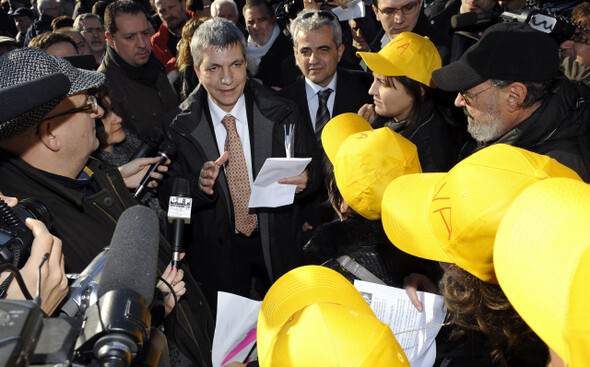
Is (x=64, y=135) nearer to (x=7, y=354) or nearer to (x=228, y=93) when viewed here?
(x=228, y=93)

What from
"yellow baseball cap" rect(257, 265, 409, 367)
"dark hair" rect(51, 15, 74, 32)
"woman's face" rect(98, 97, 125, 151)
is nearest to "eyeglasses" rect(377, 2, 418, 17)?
"woman's face" rect(98, 97, 125, 151)

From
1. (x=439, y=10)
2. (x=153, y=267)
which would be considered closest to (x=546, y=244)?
(x=153, y=267)

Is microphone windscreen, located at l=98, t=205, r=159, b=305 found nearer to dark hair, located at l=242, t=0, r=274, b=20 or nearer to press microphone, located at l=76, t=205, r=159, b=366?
press microphone, located at l=76, t=205, r=159, b=366

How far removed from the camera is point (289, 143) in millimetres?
3066

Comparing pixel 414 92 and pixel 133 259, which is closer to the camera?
pixel 133 259

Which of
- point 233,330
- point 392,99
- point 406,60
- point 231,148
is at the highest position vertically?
point 406,60

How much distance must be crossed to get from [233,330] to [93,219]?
85 cm

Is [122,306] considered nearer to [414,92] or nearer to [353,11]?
[414,92]

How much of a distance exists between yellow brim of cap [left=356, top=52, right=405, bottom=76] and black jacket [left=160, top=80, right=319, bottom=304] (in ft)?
2.01

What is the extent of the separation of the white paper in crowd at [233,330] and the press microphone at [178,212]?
0.42 metres

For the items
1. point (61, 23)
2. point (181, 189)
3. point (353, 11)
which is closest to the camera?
point (181, 189)

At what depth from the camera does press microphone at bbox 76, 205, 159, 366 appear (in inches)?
33.6

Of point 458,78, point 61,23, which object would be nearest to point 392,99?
point 458,78

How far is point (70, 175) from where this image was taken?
7.05ft
